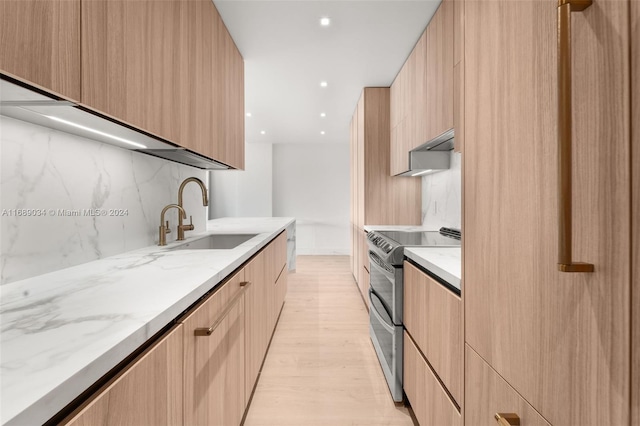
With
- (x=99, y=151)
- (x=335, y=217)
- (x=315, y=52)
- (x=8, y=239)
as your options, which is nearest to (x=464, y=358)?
(x=8, y=239)

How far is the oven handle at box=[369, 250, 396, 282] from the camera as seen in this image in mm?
1712

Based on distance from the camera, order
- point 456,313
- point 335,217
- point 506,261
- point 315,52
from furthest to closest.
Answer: point 335,217 < point 315,52 < point 456,313 < point 506,261

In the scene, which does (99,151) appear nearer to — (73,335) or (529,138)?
(73,335)

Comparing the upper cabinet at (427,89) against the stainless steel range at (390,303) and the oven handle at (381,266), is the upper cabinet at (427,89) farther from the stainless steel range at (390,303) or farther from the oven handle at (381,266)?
the oven handle at (381,266)

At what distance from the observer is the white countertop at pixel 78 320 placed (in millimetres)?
402

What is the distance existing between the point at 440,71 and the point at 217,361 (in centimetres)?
215

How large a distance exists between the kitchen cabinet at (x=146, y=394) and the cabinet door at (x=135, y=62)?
72 cm

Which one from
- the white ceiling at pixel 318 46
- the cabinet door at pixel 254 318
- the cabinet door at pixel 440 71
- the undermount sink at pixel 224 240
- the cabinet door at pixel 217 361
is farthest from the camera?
the undermount sink at pixel 224 240

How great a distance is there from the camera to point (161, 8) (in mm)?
1255

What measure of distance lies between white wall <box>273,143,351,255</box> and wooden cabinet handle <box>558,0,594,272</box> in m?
6.23

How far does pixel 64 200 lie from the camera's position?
1.11m

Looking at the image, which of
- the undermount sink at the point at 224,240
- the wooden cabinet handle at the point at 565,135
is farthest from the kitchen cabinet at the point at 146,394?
the undermount sink at the point at 224,240

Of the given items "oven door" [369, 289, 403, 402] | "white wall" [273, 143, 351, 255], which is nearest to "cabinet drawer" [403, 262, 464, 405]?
"oven door" [369, 289, 403, 402]

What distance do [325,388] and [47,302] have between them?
158 centimetres
